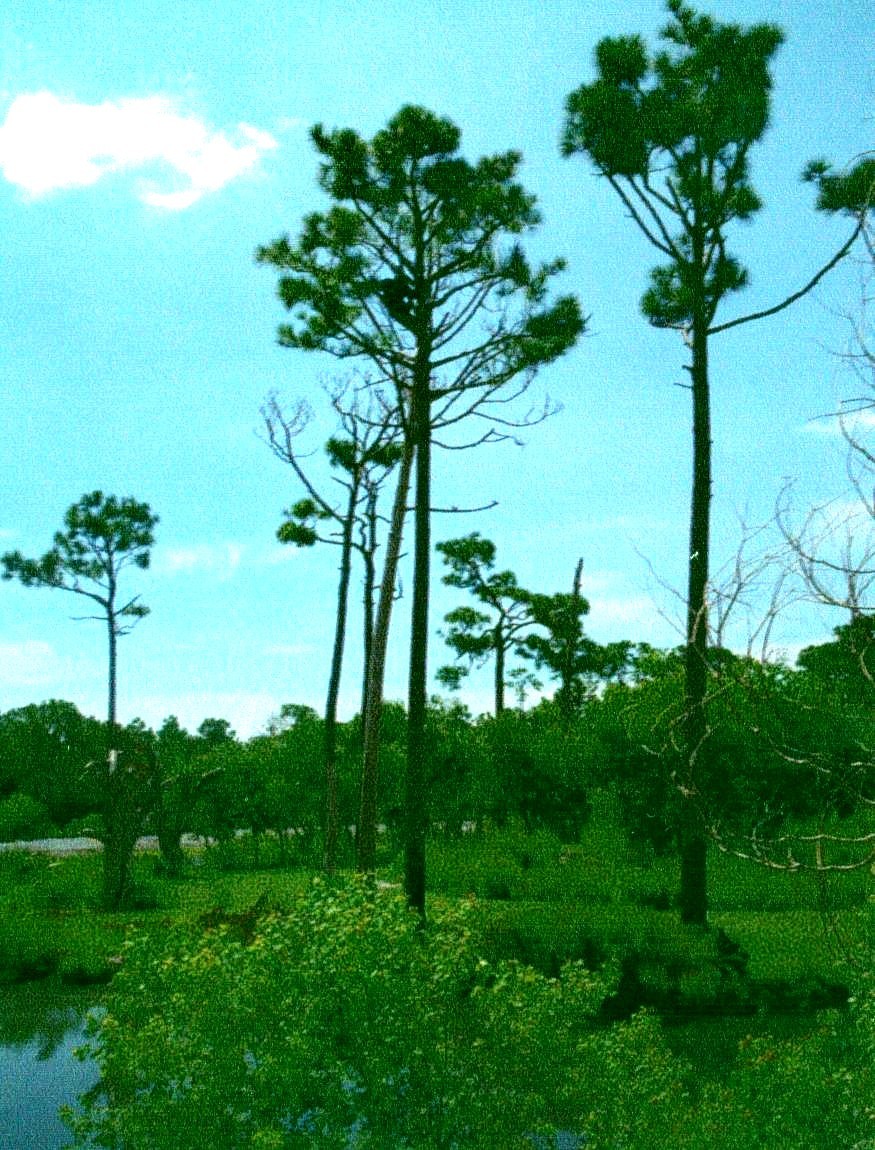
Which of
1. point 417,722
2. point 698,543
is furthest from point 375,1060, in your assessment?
point 698,543

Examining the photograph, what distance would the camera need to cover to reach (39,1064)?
10.4 meters

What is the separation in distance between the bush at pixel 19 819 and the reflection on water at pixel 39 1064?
2455 centimetres

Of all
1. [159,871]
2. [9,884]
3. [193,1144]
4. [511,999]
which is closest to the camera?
[193,1144]

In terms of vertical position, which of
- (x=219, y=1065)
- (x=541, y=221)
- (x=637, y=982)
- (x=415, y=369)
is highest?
(x=541, y=221)

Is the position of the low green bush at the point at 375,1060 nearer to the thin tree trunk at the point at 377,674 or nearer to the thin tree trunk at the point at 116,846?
the thin tree trunk at the point at 377,674

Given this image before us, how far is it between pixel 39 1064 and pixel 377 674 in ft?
19.3

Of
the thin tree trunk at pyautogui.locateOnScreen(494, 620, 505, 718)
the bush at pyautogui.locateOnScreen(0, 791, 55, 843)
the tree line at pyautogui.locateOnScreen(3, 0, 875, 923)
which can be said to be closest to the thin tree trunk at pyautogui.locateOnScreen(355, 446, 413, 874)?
the tree line at pyautogui.locateOnScreen(3, 0, 875, 923)

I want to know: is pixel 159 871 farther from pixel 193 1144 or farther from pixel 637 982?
pixel 193 1144

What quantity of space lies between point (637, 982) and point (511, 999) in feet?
20.5

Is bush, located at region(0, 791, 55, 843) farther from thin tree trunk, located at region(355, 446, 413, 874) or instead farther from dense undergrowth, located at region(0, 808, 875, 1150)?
dense undergrowth, located at region(0, 808, 875, 1150)

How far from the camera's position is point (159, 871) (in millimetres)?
22922

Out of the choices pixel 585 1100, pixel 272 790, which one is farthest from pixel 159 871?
pixel 585 1100

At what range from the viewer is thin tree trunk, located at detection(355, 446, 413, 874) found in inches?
575

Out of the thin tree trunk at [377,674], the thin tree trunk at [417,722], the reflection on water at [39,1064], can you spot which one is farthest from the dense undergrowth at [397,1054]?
the thin tree trunk at [377,674]
